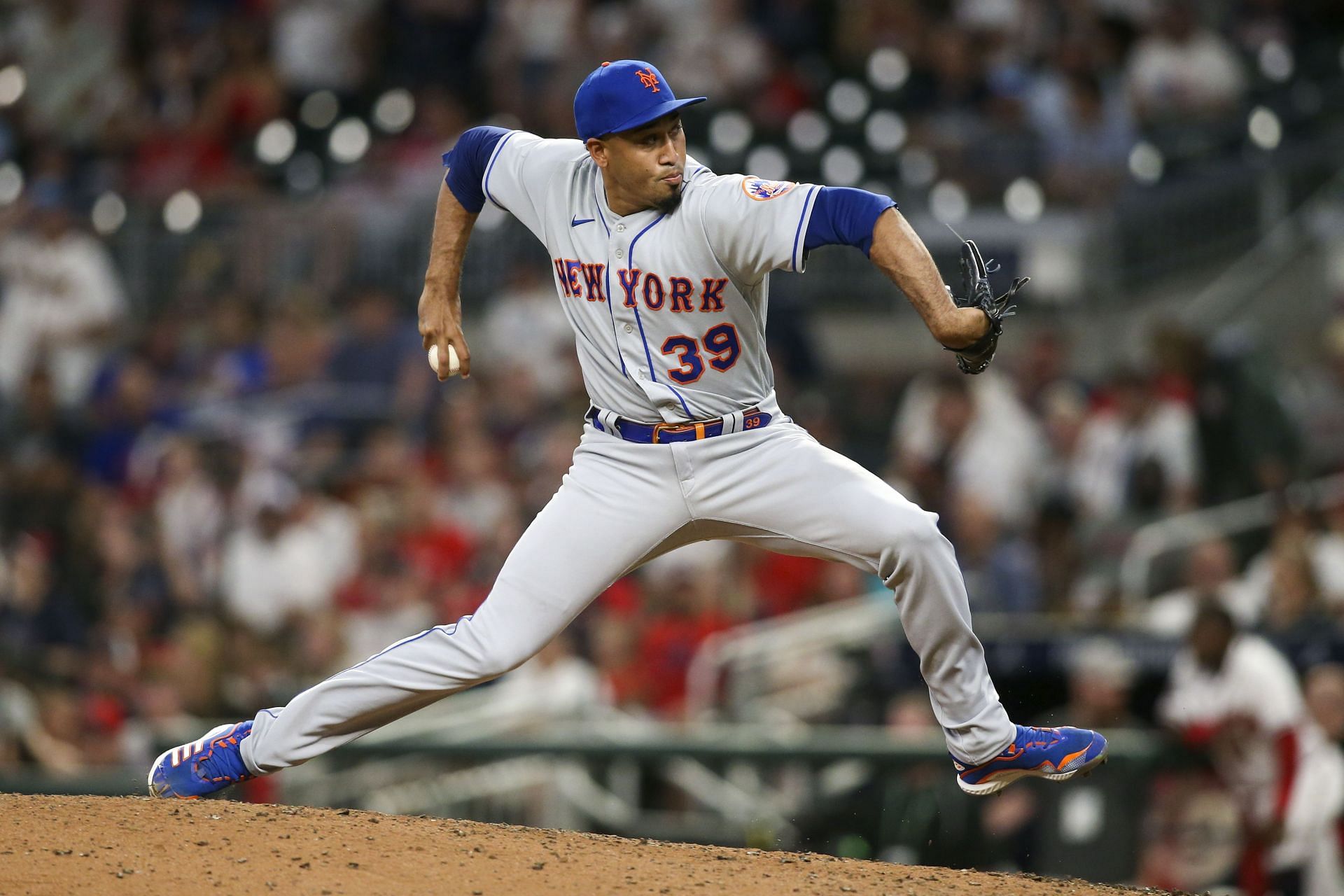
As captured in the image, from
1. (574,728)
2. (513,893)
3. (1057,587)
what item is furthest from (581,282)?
(1057,587)

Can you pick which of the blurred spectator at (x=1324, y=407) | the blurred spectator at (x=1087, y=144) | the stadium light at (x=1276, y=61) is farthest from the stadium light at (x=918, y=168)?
the blurred spectator at (x=1324, y=407)

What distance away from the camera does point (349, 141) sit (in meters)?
11.7

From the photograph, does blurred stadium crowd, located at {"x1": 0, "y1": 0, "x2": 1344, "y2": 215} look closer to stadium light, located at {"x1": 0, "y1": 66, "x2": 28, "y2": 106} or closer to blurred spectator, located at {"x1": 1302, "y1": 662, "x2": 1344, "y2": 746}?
stadium light, located at {"x1": 0, "y1": 66, "x2": 28, "y2": 106}

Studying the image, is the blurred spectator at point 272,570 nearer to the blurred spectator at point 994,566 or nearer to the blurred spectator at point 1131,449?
the blurred spectator at point 994,566

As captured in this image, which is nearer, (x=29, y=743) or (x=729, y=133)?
(x=29, y=743)

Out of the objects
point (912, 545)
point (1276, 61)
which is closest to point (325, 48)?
point (1276, 61)

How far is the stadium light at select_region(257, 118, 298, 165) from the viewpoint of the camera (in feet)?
38.9

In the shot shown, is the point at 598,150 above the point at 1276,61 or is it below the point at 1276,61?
below

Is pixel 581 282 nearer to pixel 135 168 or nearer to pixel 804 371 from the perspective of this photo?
pixel 804 371

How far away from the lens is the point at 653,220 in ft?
14.1

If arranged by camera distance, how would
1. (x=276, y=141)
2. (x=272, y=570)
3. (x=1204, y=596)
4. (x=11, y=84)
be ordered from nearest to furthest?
1. (x=1204, y=596)
2. (x=272, y=570)
3. (x=276, y=141)
4. (x=11, y=84)

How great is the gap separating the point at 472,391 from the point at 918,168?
293 centimetres

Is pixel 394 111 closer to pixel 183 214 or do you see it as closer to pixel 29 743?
pixel 183 214

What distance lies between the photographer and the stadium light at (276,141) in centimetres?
1184
